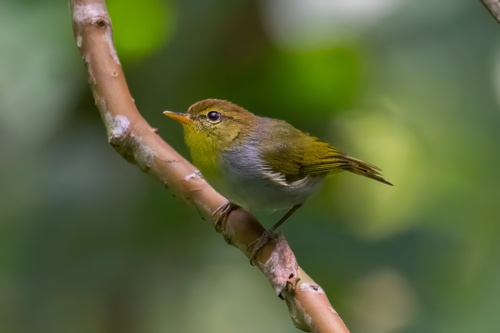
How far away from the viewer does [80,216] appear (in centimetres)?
331

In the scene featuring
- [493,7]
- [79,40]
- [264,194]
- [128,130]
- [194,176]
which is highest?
[493,7]

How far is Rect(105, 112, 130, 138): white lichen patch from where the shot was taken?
246cm

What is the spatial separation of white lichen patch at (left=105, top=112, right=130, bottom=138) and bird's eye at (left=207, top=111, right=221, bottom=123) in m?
0.56

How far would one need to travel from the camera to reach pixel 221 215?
2553 millimetres

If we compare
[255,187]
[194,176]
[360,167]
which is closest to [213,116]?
[255,187]

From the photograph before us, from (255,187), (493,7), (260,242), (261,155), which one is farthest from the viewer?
(261,155)

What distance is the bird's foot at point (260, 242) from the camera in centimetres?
232

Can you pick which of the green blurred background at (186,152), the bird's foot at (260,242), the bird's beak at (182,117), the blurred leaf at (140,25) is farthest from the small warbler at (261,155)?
the blurred leaf at (140,25)

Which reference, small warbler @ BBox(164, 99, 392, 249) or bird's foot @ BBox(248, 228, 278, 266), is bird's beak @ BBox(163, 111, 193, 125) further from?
bird's foot @ BBox(248, 228, 278, 266)

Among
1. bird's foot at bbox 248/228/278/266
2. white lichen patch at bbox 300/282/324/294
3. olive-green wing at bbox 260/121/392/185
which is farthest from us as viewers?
olive-green wing at bbox 260/121/392/185

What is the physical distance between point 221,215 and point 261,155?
450 millimetres

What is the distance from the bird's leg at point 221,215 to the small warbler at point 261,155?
20 centimetres

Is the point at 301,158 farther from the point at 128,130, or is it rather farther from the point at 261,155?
the point at 128,130

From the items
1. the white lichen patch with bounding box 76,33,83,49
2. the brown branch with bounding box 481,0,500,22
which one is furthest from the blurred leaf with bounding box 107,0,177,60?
the brown branch with bounding box 481,0,500,22
